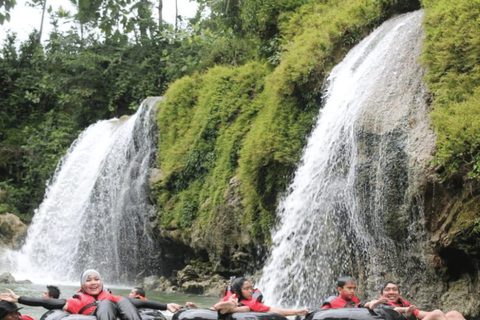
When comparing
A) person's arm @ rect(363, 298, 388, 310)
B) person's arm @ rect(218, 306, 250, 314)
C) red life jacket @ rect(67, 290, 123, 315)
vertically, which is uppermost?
red life jacket @ rect(67, 290, 123, 315)

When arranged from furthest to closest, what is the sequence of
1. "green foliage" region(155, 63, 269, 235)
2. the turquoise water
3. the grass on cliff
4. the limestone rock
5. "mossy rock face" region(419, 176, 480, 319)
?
the limestone rock, "green foliage" region(155, 63, 269, 235), the grass on cliff, the turquoise water, "mossy rock face" region(419, 176, 480, 319)

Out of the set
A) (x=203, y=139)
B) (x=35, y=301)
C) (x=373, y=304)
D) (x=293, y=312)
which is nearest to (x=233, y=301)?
(x=293, y=312)

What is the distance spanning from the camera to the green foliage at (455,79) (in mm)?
8586

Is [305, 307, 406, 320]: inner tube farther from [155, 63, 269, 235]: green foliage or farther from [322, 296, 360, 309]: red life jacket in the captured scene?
[155, 63, 269, 235]: green foliage

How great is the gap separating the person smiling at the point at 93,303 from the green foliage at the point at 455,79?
13.8 feet

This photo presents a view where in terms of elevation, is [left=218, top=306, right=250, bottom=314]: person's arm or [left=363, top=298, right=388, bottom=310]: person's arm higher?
Answer: [left=218, top=306, right=250, bottom=314]: person's arm

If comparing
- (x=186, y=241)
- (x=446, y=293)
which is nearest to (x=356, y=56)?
(x=446, y=293)

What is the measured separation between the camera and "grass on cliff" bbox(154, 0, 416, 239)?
12922 millimetres

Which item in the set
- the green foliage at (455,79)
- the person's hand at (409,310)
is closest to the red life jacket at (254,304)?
the person's hand at (409,310)

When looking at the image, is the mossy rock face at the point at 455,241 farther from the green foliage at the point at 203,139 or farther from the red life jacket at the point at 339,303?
the green foliage at the point at 203,139

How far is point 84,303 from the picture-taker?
21.0ft

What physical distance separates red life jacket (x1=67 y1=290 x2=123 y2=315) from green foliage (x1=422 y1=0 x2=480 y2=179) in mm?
4703

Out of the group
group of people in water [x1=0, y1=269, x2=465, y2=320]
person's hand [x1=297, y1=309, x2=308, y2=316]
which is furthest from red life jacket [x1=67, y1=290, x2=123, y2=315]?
person's hand [x1=297, y1=309, x2=308, y2=316]

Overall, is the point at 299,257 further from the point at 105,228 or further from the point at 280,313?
the point at 105,228
